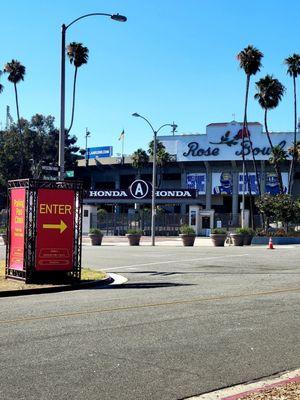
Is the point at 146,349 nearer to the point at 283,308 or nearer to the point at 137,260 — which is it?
the point at 283,308

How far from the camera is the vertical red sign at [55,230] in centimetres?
1571

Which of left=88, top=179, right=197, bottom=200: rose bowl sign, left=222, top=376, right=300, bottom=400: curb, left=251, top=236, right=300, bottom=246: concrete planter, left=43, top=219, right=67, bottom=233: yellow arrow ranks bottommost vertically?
left=222, top=376, right=300, bottom=400: curb

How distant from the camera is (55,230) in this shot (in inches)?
628

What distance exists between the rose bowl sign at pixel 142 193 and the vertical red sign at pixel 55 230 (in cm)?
5000

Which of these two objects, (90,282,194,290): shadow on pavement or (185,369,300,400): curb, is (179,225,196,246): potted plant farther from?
(185,369,300,400): curb

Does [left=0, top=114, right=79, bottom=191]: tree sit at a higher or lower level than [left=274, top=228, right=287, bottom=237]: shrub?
higher

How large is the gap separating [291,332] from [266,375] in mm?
2369

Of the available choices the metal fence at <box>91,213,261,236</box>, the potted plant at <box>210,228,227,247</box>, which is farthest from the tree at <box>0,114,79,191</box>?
the potted plant at <box>210,228,227,247</box>

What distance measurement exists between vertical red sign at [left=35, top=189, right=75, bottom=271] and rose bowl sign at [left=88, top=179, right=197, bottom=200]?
50.0 m

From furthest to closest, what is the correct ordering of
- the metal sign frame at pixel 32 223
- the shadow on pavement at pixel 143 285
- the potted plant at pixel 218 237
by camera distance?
the potted plant at pixel 218 237 → the metal sign frame at pixel 32 223 → the shadow on pavement at pixel 143 285

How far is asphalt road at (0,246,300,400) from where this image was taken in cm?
599

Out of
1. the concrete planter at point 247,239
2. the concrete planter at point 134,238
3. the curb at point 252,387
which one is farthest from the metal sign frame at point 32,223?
the concrete planter at point 247,239

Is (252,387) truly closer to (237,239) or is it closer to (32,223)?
(32,223)

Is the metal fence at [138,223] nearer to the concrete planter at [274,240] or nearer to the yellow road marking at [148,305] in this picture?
the concrete planter at [274,240]
